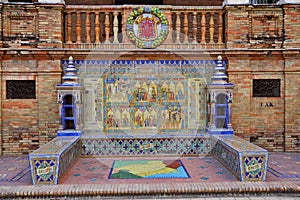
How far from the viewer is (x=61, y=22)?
28.4ft

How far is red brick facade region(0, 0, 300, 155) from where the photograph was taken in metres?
8.54

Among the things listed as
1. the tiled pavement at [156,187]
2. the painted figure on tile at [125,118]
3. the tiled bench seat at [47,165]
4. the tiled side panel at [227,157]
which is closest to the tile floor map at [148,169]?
the tiled pavement at [156,187]

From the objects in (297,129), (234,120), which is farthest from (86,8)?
(297,129)

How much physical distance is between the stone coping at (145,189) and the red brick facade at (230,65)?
10.4 feet

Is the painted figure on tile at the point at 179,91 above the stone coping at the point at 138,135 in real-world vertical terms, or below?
above

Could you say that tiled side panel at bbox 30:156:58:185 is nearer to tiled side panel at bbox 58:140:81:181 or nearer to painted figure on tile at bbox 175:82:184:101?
tiled side panel at bbox 58:140:81:181

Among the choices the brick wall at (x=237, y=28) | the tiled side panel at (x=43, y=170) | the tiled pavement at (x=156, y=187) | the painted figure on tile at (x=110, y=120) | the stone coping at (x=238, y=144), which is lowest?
the tiled pavement at (x=156, y=187)

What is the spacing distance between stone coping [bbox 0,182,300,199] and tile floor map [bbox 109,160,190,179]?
78 centimetres

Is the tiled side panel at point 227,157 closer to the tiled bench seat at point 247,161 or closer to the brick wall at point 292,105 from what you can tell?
the tiled bench seat at point 247,161

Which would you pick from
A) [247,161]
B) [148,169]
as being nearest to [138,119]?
[148,169]

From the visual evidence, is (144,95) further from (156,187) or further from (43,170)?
(43,170)

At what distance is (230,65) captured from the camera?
8797 millimetres

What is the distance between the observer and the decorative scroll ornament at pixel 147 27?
8750 millimetres

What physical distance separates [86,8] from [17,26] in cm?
196
